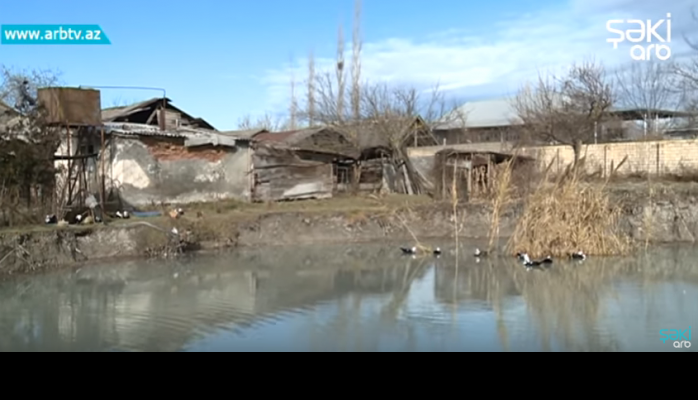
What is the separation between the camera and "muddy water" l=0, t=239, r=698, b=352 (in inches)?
280

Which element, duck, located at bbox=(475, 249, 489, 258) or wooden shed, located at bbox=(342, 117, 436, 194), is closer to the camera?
duck, located at bbox=(475, 249, 489, 258)

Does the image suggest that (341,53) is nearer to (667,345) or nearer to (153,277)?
(153,277)

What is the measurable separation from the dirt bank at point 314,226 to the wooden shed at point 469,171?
0.94 m

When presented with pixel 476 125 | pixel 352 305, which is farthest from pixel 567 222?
pixel 476 125

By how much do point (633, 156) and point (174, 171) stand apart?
1472cm

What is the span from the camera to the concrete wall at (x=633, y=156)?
21281 millimetres

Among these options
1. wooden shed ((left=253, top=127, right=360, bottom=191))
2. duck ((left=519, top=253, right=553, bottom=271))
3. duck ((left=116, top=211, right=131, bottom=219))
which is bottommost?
duck ((left=519, top=253, right=553, bottom=271))

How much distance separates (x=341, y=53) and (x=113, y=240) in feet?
70.6

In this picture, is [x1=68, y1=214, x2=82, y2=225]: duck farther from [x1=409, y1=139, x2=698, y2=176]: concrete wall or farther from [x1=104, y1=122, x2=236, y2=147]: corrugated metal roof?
[x1=409, y1=139, x2=698, y2=176]: concrete wall

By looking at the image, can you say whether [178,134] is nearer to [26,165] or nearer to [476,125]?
[26,165]

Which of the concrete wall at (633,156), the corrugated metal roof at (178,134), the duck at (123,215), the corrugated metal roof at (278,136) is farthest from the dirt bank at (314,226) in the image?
the corrugated metal roof at (278,136)

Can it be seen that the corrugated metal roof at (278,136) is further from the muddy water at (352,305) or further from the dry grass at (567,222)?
the dry grass at (567,222)

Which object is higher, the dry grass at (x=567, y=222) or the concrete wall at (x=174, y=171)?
the concrete wall at (x=174, y=171)

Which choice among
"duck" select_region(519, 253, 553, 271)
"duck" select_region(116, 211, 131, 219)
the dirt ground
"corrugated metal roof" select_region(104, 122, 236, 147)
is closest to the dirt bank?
the dirt ground
